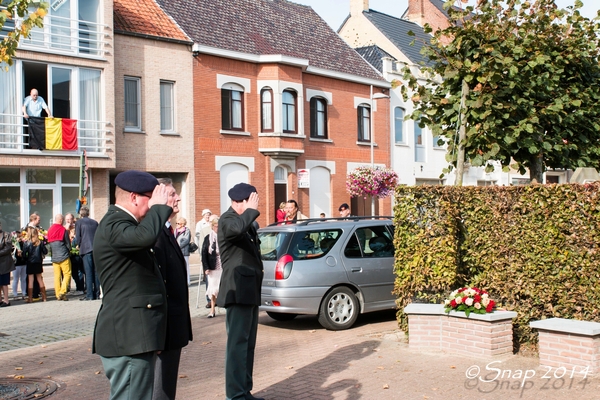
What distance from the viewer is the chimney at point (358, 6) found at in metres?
39.2

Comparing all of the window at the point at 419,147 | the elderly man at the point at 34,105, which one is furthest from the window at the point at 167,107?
the window at the point at 419,147

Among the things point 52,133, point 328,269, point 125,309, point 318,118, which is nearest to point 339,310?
point 328,269

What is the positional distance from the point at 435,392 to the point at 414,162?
3019cm

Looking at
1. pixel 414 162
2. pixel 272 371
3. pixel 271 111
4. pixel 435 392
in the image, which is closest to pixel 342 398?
pixel 435 392

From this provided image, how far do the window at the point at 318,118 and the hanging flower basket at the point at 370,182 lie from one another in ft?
7.62

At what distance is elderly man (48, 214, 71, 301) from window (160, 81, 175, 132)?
10262 mm

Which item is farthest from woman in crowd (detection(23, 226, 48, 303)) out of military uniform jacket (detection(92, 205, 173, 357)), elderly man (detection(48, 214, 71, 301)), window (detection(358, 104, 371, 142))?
window (detection(358, 104, 371, 142))

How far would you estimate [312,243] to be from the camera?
1077cm

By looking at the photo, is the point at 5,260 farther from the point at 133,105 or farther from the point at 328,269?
the point at 133,105

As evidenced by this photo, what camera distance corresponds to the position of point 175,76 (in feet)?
82.9

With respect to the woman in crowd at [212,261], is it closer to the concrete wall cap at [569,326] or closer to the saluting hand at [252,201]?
the saluting hand at [252,201]

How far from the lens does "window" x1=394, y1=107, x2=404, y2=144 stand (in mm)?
35375

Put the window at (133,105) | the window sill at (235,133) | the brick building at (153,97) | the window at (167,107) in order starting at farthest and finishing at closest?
the window sill at (235,133)
the window at (167,107)
the window at (133,105)
the brick building at (153,97)

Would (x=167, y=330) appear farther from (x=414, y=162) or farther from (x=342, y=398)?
(x=414, y=162)
